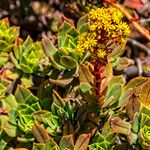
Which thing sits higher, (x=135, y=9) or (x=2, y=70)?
(x=2, y=70)

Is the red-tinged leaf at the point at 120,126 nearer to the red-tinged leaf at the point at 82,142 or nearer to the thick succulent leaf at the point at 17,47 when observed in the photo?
the red-tinged leaf at the point at 82,142

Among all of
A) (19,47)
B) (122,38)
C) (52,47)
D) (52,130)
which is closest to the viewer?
(122,38)

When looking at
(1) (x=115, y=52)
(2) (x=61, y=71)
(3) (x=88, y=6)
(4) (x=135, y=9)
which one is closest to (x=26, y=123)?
(2) (x=61, y=71)

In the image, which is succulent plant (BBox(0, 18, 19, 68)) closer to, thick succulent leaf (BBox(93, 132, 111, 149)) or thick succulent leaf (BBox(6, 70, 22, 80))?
thick succulent leaf (BBox(6, 70, 22, 80))

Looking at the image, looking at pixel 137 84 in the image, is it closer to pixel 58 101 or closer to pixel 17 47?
pixel 58 101

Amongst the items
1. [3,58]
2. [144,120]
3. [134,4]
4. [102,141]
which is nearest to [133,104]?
[144,120]

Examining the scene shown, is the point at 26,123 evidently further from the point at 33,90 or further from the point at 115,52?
the point at 115,52

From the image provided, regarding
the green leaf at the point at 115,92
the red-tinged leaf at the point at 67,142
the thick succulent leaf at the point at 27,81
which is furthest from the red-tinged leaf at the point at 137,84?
the thick succulent leaf at the point at 27,81

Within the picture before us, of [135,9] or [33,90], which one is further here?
[135,9]

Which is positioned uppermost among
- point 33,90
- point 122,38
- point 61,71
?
point 122,38
